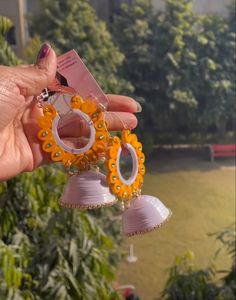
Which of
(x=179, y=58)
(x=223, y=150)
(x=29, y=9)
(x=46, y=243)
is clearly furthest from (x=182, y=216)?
(x=29, y=9)

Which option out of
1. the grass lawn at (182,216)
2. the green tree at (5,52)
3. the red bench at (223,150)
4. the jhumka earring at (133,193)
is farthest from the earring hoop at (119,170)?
the red bench at (223,150)

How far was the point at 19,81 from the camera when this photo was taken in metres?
1.54

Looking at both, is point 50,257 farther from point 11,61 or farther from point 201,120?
point 201,120

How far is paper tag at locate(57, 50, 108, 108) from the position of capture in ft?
4.93

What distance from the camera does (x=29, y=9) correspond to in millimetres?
12633

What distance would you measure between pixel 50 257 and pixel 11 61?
4.84 ft

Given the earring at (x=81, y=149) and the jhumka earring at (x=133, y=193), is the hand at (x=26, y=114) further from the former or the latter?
the jhumka earring at (x=133, y=193)

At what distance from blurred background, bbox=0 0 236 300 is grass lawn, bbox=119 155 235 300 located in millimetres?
A: 28

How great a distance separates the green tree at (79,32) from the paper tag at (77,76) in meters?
8.13

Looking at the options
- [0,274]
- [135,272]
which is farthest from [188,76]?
[0,274]

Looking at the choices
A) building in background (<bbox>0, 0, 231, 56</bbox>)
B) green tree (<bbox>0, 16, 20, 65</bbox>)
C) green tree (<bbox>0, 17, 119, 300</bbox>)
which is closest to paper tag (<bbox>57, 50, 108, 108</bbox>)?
green tree (<bbox>0, 17, 119, 300</bbox>)

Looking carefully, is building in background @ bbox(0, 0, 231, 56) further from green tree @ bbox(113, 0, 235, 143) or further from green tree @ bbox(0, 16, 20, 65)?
green tree @ bbox(0, 16, 20, 65)

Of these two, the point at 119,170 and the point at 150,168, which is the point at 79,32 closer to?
the point at 150,168

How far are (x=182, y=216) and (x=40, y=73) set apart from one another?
7.77 meters
